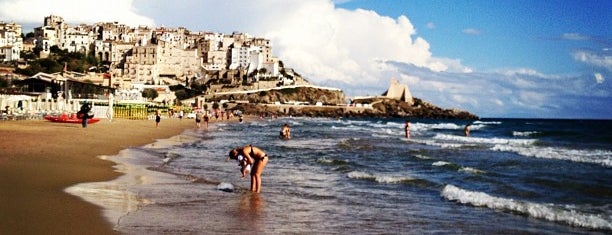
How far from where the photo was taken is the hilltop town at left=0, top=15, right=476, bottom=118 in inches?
5167

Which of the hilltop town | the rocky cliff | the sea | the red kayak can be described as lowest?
the sea

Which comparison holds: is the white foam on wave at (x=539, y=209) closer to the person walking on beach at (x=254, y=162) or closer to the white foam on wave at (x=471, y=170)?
the person walking on beach at (x=254, y=162)

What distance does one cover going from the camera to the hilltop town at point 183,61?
131m

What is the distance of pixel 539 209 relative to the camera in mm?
10289

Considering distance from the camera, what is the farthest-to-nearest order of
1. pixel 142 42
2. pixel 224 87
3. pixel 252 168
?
→ 1. pixel 142 42
2. pixel 224 87
3. pixel 252 168

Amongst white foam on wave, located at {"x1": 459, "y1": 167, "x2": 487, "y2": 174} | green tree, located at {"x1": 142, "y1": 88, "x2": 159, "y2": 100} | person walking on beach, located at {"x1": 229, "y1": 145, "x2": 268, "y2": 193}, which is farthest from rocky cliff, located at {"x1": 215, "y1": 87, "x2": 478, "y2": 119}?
person walking on beach, located at {"x1": 229, "y1": 145, "x2": 268, "y2": 193}

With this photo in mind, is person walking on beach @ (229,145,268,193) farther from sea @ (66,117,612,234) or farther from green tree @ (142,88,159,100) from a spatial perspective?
green tree @ (142,88,159,100)

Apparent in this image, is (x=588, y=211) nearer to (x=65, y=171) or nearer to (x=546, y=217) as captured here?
(x=546, y=217)

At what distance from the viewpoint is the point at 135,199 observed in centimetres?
1001

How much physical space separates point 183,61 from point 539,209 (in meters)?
140

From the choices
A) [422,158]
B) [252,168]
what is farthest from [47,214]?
[422,158]

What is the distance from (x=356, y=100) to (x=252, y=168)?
153 m

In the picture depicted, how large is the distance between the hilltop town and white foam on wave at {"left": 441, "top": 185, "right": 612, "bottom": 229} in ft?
335

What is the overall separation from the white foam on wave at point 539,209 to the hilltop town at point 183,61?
335ft
